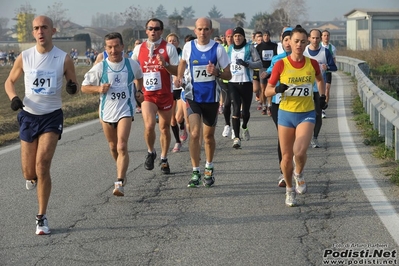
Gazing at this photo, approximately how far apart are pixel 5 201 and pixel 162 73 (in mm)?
2994

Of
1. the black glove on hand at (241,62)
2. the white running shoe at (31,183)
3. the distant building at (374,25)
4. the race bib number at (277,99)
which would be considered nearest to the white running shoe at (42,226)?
the white running shoe at (31,183)

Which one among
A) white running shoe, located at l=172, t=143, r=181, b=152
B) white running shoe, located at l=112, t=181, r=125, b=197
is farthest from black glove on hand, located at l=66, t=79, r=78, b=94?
white running shoe, located at l=172, t=143, r=181, b=152

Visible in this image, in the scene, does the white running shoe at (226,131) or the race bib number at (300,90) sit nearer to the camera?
the race bib number at (300,90)

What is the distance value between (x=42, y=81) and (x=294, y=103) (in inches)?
109

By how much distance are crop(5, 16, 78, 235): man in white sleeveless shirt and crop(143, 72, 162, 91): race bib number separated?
297cm

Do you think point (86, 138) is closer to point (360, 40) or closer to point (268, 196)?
point (268, 196)

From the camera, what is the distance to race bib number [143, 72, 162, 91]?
10.7 m

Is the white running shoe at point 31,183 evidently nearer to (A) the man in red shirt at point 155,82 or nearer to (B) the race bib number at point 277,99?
(A) the man in red shirt at point 155,82

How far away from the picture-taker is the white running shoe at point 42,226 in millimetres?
7282

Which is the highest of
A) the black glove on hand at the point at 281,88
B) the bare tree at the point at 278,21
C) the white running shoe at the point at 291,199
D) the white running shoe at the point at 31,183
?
the black glove on hand at the point at 281,88

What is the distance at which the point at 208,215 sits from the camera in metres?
8.03

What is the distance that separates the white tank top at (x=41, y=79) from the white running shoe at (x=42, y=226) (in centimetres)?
107

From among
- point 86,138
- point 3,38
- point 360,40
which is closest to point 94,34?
point 3,38

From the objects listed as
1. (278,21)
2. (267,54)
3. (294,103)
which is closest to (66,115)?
(267,54)
